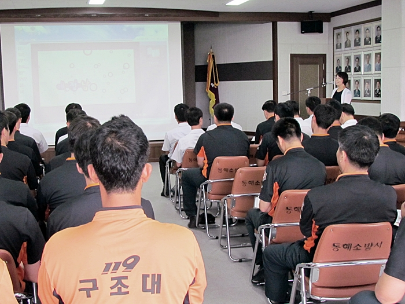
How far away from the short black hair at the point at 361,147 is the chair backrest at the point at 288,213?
0.55 metres

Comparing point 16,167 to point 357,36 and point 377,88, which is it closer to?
point 377,88

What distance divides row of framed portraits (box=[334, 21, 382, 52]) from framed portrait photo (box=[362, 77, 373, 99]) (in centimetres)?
66

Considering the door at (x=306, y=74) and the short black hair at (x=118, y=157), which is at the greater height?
the door at (x=306, y=74)

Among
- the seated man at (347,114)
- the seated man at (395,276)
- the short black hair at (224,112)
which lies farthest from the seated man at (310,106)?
the seated man at (395,276)

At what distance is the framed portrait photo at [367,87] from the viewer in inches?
365

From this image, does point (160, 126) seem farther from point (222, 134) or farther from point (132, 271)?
point (132, 271)

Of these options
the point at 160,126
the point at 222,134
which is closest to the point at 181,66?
the point at 160,126

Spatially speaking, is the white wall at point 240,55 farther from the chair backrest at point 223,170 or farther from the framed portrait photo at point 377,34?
the chair backrest at point 223,170

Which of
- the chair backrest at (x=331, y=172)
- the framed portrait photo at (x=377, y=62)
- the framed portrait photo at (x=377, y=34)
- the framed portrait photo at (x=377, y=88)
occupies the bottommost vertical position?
the chair backrest at (x=331, y=172)

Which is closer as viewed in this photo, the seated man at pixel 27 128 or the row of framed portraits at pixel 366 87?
the seated man at pixel 27 128

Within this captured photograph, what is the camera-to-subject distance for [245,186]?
4.00 m

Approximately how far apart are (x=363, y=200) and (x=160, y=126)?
280 inches

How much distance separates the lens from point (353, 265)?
2.43 meters

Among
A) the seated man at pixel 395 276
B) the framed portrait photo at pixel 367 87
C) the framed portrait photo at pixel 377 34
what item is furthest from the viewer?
the framed portrait photo at pixel 367 87
